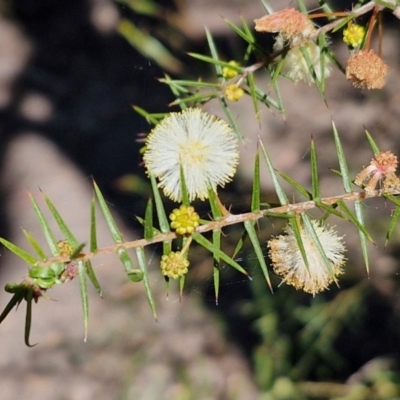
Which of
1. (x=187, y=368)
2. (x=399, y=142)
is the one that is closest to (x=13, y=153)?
(x=187, y=368)

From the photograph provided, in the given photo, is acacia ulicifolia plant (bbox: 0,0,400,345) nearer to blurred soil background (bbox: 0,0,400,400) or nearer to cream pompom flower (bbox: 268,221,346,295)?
cream pompom flower (bbox: 268,221,346,295)

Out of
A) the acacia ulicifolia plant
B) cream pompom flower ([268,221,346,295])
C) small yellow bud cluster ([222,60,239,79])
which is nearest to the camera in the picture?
the acacia ulicifolia plant

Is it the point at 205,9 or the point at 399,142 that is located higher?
the point at 205,9

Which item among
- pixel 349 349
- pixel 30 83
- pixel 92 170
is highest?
pixel 30 83

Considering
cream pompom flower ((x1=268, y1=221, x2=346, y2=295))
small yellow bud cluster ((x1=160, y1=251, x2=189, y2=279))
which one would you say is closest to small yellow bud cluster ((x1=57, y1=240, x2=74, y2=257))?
small yellow bud cluster ((x1=160, y1=251, x2=189, y2=279))

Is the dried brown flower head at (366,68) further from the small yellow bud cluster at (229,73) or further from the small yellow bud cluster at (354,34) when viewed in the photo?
the small yellow bud cluster at (229,73)

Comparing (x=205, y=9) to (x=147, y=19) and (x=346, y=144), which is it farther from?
(x=346, y=144)
